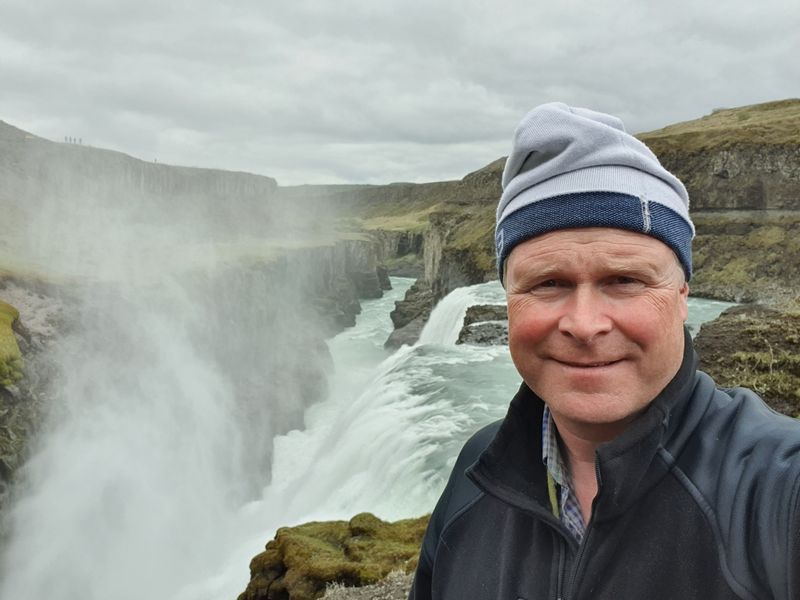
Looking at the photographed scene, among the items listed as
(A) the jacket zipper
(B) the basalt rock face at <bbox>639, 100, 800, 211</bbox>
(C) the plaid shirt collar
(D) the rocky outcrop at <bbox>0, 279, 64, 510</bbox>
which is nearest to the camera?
(A) the jacket zipper

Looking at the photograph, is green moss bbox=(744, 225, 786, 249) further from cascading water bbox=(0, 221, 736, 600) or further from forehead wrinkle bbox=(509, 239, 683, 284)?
forehead wrinkle bbox=(509, 239, 683, 284)

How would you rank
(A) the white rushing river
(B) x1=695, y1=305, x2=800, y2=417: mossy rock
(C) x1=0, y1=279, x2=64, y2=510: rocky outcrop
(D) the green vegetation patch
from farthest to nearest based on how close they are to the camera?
1. (D) the green vegetation patch
2. (C) x1=0, y1=279, x2=64, y2=510: rocky outcrop
3. (A) the white rushing river
4. (B) x1=695, y1=305, x2=800, y2=417: mossy rock

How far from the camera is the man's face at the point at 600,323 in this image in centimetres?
200

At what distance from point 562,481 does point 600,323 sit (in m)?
0.65

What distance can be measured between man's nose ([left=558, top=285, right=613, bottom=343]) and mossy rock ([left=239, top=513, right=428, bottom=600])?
8760mm

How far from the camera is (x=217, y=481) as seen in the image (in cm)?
3294

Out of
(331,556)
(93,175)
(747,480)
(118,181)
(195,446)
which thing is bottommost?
(195,446)

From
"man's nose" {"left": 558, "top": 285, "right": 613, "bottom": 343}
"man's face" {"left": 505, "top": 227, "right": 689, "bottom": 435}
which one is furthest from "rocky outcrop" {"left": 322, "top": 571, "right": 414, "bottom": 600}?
"man's nose" {"left": 558, "top": 285, "right": 613, "bottom": 343}

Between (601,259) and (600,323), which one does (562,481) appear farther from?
(601,259)

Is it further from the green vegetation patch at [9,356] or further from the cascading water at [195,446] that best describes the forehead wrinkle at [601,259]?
the green vegetation patch at [9,356]

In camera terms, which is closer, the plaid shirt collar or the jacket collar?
the jacket collar

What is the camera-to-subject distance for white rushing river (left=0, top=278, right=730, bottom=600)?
618 inches

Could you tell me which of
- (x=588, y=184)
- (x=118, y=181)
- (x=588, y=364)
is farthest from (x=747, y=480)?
(x=118, y=181)

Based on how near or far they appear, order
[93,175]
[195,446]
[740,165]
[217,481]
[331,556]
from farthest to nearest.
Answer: [93,175], [740,165], [195,446], [217,481], [331,556]
